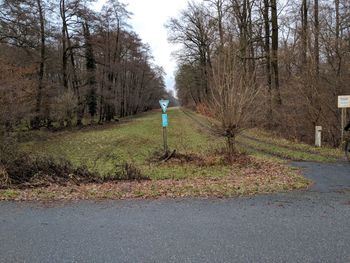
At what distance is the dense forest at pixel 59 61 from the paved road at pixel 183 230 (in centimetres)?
797

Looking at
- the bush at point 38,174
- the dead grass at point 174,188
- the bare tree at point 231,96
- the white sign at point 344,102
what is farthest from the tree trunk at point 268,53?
the bush at point 38,174

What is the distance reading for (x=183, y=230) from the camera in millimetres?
4461

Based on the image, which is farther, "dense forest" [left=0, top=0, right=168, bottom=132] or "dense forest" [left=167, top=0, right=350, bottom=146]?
"dense forest" [left=0, top=0, right=168, bottom=132]

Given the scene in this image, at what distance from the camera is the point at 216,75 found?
36.2 ft

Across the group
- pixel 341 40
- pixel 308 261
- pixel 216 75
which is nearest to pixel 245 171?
pixel 216 75

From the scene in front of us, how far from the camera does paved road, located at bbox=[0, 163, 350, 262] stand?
12.1 ft

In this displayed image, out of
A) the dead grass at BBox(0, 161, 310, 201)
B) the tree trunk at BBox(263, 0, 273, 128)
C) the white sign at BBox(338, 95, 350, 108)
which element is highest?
the tree trunk at BBox(263, 0, 273, 128)

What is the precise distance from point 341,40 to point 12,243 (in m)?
17.4

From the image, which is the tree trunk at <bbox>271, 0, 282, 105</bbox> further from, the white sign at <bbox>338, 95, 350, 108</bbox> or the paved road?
the paved road

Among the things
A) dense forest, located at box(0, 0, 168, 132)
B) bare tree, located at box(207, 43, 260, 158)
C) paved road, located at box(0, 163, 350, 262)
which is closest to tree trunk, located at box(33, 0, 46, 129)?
dense forest, located at box(0, 0, 168, 132)

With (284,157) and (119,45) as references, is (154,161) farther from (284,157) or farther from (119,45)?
(119,45)

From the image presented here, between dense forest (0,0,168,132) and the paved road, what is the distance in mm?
7971

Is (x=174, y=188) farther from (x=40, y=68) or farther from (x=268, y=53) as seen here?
(x=40, y=68)

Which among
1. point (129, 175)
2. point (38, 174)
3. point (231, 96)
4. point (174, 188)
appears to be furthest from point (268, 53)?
point (38, 174)
